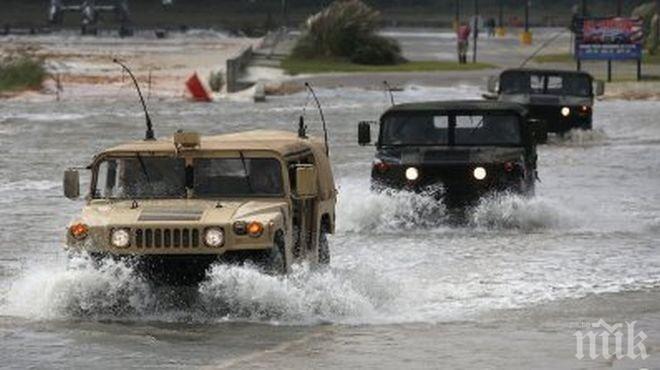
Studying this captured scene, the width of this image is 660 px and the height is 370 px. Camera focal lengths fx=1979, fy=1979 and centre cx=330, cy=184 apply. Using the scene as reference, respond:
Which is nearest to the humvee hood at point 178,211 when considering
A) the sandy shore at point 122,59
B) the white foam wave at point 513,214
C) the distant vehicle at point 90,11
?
the white foam wave at point 513,214

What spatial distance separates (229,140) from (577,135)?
25.6 meters

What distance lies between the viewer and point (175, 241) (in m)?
14.6

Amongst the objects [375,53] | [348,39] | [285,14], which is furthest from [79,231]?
[285,14]

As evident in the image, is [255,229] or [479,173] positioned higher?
[255,229]

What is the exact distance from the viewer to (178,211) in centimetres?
1501

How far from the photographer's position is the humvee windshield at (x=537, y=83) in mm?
39594

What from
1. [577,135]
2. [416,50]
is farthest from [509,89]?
[416,50]

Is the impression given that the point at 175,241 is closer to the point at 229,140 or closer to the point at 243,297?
the point at 243,297

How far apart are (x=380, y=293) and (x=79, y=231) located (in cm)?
330

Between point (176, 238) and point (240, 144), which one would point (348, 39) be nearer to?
point (240, 144)

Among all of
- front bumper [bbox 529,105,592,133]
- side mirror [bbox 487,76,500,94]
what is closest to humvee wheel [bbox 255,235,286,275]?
side mirror [bbox 487,76,500,94]

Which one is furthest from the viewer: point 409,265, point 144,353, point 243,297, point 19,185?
point 19,185

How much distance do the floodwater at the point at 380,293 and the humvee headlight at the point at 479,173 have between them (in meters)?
0.39

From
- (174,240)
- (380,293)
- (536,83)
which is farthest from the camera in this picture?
(536,83)
